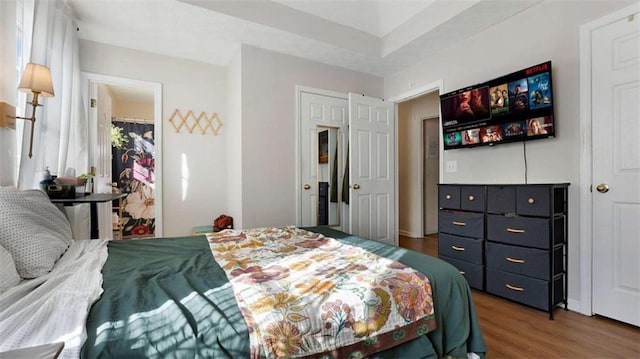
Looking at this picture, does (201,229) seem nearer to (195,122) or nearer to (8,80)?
(195,122)

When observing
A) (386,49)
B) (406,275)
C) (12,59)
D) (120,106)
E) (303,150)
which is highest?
(386,49)

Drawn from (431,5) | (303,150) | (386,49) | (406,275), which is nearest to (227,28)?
(303,150)

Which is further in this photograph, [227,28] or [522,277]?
[227,28]

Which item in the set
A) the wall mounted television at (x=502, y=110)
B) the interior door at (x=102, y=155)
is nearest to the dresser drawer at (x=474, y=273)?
the wall mounted television at (x=502, y=110)

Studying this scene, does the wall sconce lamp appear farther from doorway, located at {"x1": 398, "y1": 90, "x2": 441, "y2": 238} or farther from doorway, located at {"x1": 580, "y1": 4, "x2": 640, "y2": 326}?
doorway, located at {"x1": 398, "y1": 90, "x2": 441, "y2": 238}

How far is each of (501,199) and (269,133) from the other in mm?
2444

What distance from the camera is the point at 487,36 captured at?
2.88 m

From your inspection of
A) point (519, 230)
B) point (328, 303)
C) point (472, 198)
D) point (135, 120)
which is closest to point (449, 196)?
point (472, 198)

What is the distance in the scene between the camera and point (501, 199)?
241 cm

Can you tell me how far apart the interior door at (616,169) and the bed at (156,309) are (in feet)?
5.27

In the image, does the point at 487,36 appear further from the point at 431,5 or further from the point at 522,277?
the point at 522,277

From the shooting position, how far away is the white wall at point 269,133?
3211 millimetres

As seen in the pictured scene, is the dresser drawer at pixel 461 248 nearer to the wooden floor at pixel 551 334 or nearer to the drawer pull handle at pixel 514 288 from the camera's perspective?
the drawer pull handle at pixel 514 288

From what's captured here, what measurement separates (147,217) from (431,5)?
206 inches
